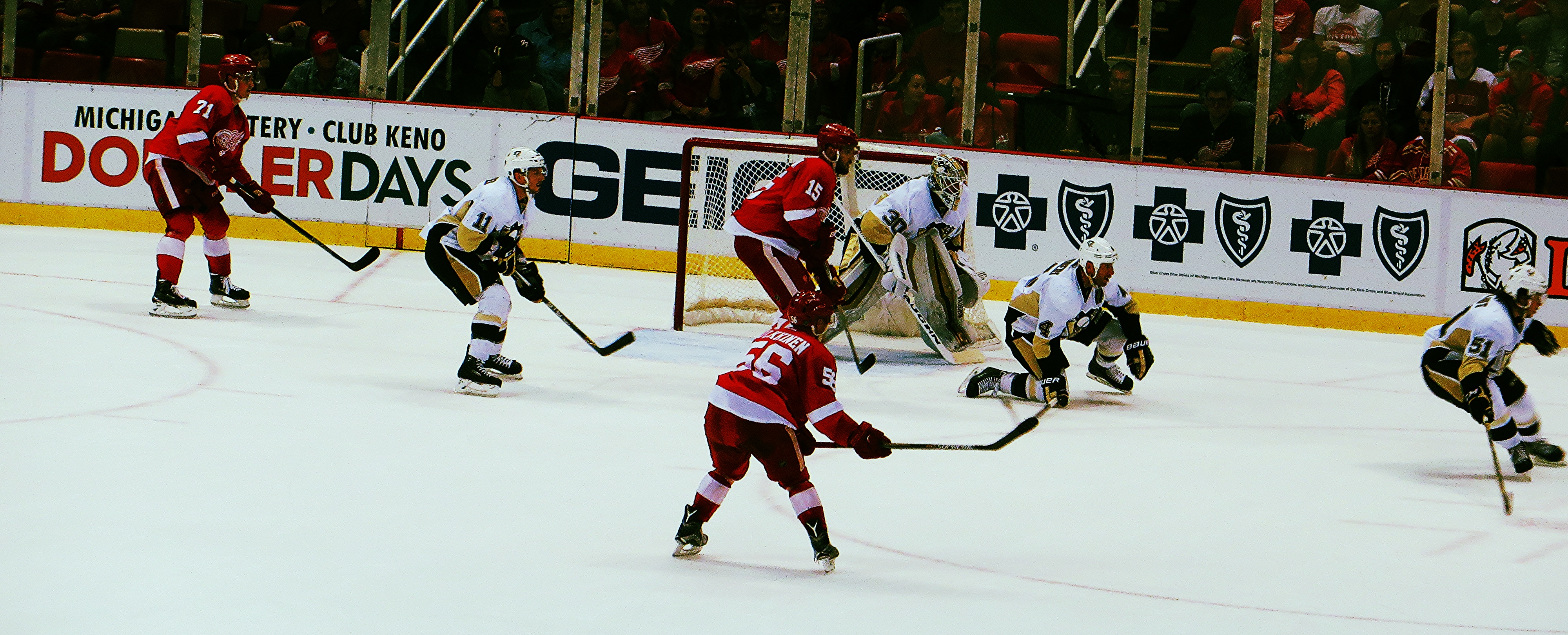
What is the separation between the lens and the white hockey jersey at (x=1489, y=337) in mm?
5438

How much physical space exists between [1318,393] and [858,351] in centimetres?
237

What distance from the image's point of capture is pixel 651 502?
459cm

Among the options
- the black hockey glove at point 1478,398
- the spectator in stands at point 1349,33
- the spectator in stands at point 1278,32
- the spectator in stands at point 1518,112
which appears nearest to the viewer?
the black hockey glove at point 1478,398

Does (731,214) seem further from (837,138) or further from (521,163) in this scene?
(521,163)

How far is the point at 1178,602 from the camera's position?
378 cm

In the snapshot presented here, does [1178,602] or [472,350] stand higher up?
[472,350]

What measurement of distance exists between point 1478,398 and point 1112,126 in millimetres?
5706

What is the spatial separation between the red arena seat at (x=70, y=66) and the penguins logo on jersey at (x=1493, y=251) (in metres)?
9.97

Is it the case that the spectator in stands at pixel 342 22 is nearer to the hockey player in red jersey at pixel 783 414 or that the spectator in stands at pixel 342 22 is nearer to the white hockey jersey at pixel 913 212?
the white hockey jersey at pixel 913 212

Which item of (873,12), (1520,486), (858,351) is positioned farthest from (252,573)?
(873,12)

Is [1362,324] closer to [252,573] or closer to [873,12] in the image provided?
[873,12]

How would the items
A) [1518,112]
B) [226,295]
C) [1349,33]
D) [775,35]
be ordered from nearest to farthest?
[226,295] → [1518,112] → [1349,33] → [775,35]

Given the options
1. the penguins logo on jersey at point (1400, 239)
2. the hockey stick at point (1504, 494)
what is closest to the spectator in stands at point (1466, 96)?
the penguins logo on jersey at point (1400, 239)

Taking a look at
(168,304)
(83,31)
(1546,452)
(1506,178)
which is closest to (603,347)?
(168,304)
